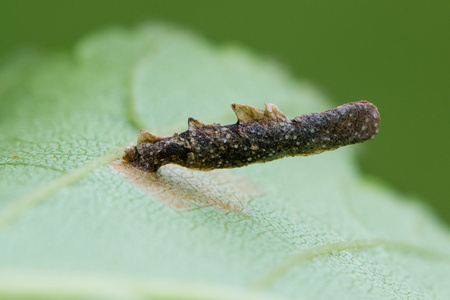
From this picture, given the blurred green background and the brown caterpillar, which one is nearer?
the brown caterpillar

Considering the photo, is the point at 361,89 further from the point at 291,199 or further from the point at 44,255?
the point at 44,255

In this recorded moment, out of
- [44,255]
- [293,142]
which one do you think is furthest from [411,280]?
[44,255]

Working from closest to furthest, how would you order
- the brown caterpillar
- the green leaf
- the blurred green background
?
the green leaf, the brown caterpillar, the blurred green background

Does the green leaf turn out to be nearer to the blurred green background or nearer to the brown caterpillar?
the brown caterpillar

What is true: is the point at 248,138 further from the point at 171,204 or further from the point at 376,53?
the point at 376,53

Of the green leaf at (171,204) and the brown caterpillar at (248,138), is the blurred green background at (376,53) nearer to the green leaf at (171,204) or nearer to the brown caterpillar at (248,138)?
the green leaf at (171,204)

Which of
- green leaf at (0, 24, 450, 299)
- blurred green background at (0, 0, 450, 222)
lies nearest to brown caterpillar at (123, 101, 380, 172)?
green leaf at (0, 24, 450, 299)

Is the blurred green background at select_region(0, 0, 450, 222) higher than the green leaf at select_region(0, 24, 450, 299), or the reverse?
the blurred green background at select_region(0, 0, 450, 222)
